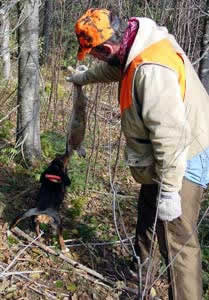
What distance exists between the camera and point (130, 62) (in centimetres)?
248

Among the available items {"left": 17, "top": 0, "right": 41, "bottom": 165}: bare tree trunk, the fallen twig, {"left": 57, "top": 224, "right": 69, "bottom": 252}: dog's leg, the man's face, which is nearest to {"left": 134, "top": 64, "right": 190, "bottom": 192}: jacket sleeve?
the man's face

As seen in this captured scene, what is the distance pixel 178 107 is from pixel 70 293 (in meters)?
1.83

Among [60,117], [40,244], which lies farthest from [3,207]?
[60,117]

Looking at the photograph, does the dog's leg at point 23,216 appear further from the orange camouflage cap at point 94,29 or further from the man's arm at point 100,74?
the orange camouflage cap at point 94,29

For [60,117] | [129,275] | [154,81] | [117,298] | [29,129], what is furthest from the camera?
[60,117]

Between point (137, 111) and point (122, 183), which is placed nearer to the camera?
point (137, 111)

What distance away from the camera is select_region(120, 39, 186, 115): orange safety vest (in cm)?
240

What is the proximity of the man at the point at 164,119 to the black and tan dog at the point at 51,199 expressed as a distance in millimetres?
1170

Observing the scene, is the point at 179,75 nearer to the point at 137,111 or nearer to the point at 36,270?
the point at 137,111

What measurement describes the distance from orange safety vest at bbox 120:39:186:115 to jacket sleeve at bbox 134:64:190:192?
0.13 feet

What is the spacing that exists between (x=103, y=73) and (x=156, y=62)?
98cm

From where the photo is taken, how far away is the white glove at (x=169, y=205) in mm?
2529

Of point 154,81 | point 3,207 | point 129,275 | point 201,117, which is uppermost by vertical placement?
point 154,81

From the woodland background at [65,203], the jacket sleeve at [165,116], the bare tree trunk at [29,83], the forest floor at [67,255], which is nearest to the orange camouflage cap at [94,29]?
the jacket sleeve at [165,116]
